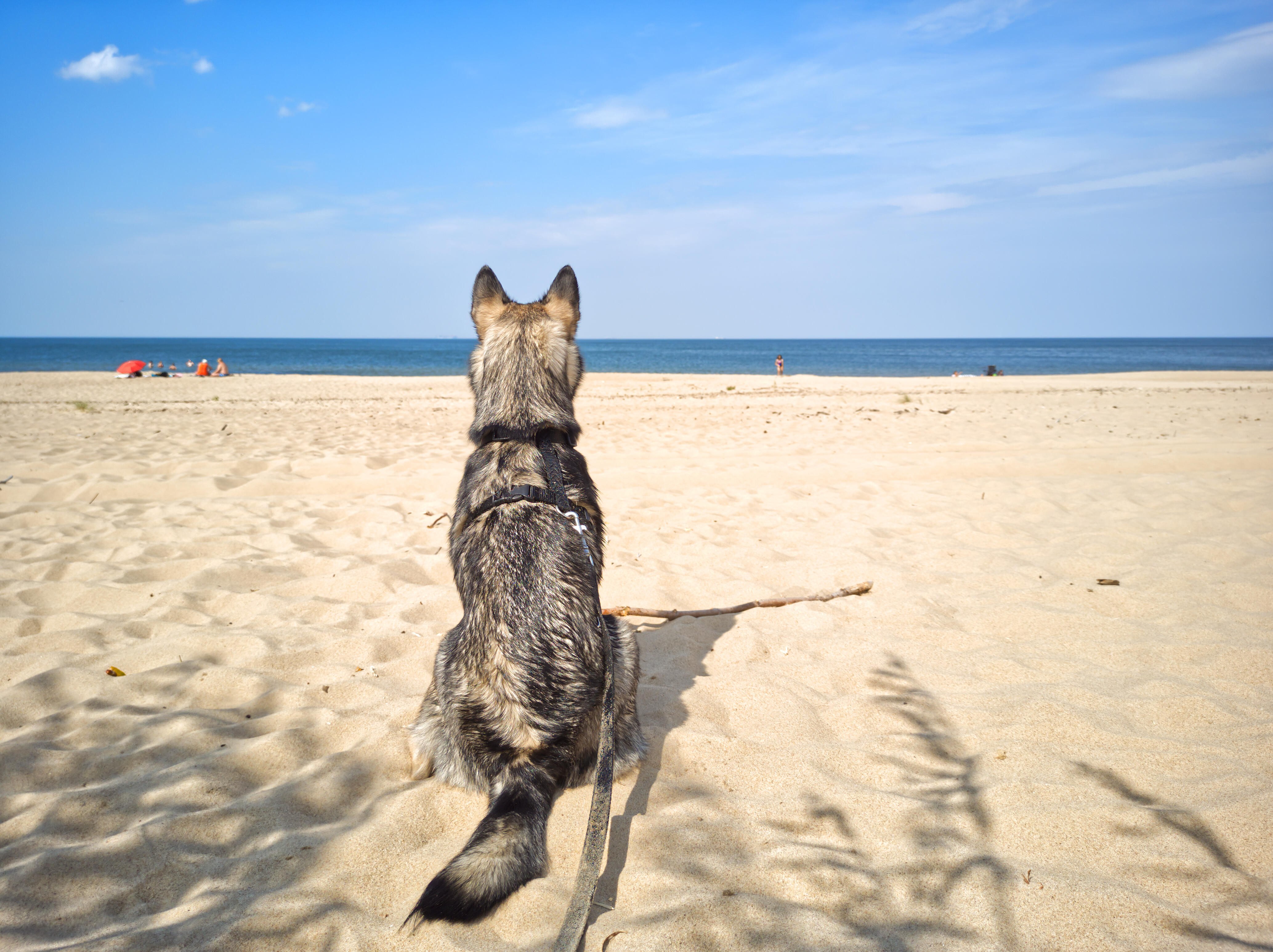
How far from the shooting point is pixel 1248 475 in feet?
25.7

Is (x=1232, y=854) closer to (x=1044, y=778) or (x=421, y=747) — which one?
(x=1044, y=778)

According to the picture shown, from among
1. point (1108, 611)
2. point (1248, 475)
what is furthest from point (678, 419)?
point (1108, 611)

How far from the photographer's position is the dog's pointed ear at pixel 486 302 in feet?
12.1

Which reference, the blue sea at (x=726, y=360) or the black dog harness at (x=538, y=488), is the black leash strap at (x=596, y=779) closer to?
the black dog harness at (x=538, y=488)

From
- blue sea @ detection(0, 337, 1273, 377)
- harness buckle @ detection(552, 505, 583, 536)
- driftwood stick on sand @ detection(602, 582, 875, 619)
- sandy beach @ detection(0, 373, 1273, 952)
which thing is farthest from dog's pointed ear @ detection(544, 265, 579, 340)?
blue sea @ detection(0, 337, 1273, 377)

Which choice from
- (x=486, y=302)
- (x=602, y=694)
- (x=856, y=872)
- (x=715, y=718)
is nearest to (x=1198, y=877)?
(x=856, y=872)

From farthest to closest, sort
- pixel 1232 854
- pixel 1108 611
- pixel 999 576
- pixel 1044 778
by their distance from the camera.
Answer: pixel 999 576, pixel 1108 611, pixel 1044 778, pixel 1232 854

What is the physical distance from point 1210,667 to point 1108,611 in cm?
83

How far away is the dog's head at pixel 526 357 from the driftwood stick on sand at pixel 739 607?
1677 mm

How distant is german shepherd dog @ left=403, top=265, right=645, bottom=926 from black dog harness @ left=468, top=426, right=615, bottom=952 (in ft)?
0.08

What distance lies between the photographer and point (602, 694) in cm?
278

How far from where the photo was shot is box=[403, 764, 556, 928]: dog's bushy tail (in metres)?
1.93

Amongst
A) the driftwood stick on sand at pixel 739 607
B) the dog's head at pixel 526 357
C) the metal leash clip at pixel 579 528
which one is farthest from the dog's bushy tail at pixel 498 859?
the driftwood stick on sand at pixel 739 607

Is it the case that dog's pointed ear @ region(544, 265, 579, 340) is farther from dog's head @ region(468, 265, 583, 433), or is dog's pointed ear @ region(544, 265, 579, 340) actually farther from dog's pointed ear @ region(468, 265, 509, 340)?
dog's pointed ear @ region(468, 265, 509, 340)
